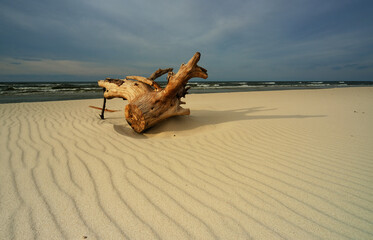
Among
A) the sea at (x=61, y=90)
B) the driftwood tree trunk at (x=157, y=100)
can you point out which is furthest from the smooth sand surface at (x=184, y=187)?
the sea at (x=61, y=90)

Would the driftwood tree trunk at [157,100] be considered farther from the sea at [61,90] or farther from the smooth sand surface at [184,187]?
the sea at [61,90]

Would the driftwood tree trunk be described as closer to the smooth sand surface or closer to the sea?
the smooth sand surface

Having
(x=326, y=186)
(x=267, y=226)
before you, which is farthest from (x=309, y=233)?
(x=326, y=186)

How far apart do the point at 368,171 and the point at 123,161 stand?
318cm

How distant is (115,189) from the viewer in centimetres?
185

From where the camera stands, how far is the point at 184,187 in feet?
6.33

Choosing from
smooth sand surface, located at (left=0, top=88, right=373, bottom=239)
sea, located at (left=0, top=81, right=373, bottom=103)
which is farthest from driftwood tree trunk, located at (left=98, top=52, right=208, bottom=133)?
sea, located at (left=0, top=81, right=373, bottom=103)

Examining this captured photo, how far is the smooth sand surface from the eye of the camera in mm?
1415

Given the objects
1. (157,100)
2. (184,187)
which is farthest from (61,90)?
(184,187)

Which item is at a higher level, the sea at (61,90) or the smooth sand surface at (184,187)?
the sea at (61,90)

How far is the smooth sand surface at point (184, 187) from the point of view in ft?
4.64

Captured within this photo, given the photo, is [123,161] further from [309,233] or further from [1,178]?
[309,233]

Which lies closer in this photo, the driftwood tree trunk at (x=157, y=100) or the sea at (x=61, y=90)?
the driftwood tree trunk at (x=157, y=100)

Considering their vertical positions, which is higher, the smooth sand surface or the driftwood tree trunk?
the driftwood tree trunk
